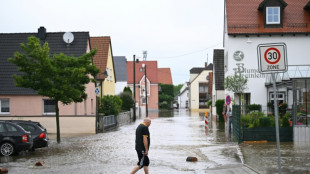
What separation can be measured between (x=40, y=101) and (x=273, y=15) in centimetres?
1918

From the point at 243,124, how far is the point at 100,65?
2759cm

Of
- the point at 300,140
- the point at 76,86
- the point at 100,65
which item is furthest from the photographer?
the point at 100,65

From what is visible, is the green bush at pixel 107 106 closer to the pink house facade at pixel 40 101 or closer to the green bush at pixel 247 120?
the pink house facade at pixel 40 101

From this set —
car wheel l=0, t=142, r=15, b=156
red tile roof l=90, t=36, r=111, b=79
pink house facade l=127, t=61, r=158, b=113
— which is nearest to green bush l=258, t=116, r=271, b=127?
car wheel l=0, t=142, r=15, b=156

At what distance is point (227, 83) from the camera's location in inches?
1366

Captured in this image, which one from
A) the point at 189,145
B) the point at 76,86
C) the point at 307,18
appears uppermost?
the point at 307,18

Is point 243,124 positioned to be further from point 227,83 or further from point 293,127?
point 227,83

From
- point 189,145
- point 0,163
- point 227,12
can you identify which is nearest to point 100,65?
point 227,12

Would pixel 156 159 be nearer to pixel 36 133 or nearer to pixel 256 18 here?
pixel 36 133

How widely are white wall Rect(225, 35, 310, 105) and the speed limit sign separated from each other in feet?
89.0

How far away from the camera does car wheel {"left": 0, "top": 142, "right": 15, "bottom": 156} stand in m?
17.9

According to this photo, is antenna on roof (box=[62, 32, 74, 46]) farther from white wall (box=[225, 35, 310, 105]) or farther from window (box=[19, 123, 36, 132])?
window (box=[19, 123, 36, 132])

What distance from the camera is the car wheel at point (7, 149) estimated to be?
17.9 meters

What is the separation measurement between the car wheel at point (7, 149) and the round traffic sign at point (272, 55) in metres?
12.0
